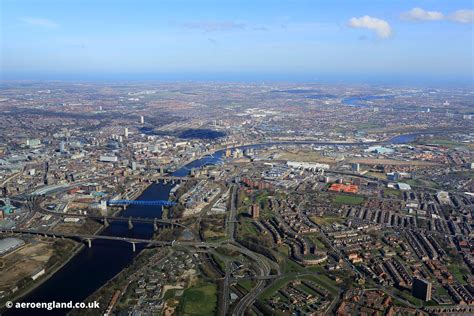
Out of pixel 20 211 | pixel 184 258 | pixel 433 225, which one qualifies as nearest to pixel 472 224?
pixel 433 225

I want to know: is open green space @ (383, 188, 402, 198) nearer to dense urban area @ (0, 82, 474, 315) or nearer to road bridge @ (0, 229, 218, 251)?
dense urban area @ (0, 82, 474, 315)

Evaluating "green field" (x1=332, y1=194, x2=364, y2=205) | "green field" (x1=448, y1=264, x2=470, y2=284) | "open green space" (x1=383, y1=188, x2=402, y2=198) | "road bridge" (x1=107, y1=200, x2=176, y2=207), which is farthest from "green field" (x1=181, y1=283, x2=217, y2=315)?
"open green space" (x1=383, y1=188, x2=402, y2=198)

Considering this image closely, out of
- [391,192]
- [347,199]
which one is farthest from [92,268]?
[391,192]

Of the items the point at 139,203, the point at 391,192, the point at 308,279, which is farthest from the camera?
the point at 391,192

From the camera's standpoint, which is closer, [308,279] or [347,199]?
[308,279]

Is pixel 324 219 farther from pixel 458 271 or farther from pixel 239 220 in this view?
pixel 458 271

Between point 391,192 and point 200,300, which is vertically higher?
point 391,192
